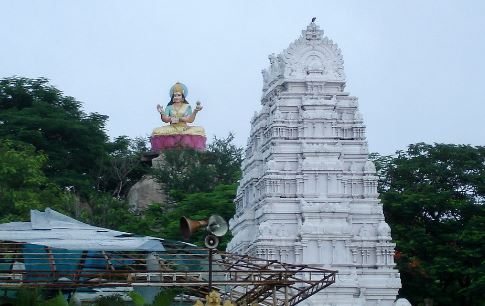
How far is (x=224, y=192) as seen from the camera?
59.8 meters

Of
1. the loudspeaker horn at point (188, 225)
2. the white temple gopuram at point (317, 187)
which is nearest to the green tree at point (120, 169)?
the white temple gopuram at point (317, 187)

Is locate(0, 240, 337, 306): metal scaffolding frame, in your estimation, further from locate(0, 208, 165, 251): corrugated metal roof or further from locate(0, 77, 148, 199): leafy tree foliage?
locate(0, 77, 148, 199): leafy tree foliage

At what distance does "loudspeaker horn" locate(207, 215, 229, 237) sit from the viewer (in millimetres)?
20812

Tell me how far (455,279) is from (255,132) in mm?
10359

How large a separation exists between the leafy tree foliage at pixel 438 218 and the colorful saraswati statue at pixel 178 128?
17.1 meters

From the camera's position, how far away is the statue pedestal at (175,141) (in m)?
76.1

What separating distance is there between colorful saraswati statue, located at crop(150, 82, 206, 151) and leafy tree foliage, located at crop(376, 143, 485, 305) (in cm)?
1709

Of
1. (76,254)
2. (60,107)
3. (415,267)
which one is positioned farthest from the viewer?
(60,107)

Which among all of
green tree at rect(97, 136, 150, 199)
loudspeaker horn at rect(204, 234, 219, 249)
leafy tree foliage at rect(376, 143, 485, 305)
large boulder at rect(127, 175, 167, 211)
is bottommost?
loudspeaker horn at rect(204, 234, 219, 249)

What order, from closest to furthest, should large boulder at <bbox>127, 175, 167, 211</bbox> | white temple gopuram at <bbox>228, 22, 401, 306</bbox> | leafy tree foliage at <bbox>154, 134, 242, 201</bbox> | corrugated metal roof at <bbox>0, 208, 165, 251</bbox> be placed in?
corrugated metal roof at <bbox>0, 208, 165, 251</bbox> → white temple gopuram at <bbox>228, 22, 401, 306</bbox> → leafy tree foliage at <bbox>154, 134, 242, 201</bbox> → large boulder at <bbox>127, 175, 167, 211</bbox>

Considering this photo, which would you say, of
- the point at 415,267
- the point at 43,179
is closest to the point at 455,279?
the point at 415,267

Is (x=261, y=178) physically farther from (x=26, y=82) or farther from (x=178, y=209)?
(x=26, y=82)

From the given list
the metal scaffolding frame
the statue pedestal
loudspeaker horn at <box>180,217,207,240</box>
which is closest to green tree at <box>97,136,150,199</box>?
the statue pedestal

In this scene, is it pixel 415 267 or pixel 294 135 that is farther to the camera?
pixel 415 267
